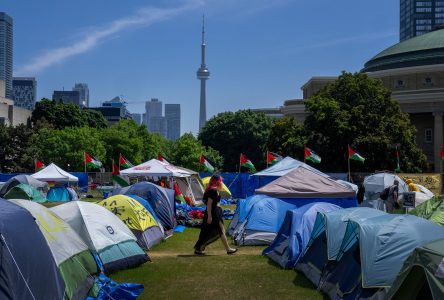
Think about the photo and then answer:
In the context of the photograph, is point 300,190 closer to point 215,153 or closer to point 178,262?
point 178,262

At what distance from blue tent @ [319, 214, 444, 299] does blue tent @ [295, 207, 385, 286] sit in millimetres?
594

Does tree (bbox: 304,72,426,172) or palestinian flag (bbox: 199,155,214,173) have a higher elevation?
tree (bbox: 304,72,426,172)

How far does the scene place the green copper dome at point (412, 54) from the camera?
217 feet

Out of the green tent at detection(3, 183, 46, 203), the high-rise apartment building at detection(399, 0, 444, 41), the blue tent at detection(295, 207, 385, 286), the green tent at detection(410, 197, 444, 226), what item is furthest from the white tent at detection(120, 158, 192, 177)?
the high-rise apartment building at detection(399, 0, 444, 41)

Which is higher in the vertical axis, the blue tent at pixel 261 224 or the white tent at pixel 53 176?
the blue tent at pixel 261 224

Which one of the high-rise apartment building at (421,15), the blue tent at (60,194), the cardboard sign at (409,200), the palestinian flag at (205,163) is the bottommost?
the blue tent at (60,194)

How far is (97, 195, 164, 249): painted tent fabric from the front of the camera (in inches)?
557

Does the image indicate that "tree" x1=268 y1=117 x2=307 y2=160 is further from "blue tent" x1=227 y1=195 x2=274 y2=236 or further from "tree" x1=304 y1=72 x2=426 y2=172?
"blue tent" x1=227 y1=195 x2=274 y2=236

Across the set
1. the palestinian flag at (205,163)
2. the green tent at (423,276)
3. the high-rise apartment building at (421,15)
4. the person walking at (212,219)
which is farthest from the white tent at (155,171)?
the high-rise apartment building at (421,15)

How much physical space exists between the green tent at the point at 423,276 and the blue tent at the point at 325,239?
283cm

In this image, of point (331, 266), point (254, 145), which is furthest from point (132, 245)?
point (254, 145)

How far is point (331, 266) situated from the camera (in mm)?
9734

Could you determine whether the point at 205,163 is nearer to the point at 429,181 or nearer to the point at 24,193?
the point at 24,193

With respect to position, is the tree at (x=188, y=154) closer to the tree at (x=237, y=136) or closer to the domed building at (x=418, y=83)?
the tree at (x=237, y=136)
